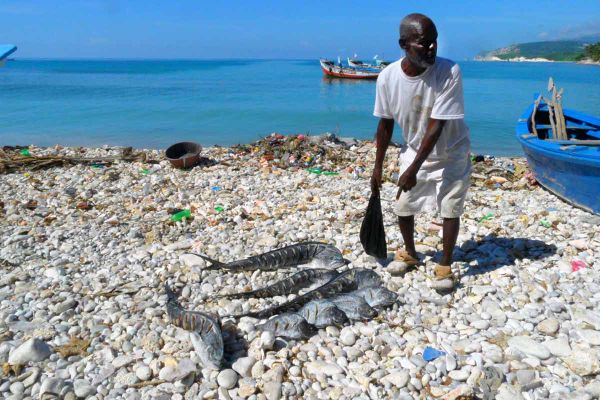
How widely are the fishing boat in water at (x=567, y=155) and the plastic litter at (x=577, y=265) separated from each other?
204cm

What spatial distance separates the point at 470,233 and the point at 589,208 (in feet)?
6.76

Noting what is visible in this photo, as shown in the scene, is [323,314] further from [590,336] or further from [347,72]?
[347,72]

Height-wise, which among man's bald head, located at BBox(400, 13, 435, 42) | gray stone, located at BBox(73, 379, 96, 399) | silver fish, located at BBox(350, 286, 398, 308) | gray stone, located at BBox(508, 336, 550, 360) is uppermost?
man's bald head, located at BBox(400, 13, 435, 42)

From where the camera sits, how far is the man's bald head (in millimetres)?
3273

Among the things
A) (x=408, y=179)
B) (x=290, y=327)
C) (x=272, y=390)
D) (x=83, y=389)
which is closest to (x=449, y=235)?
(x=408, y=179)

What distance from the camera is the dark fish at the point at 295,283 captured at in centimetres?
416

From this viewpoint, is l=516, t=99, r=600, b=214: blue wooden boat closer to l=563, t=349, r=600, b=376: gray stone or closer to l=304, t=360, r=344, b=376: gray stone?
l=563, t=349, r=600, b=376: gray stone

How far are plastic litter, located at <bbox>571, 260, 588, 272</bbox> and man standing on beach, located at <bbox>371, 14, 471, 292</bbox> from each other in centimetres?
114

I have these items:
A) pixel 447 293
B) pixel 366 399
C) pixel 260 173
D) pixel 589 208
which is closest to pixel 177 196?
pixel 260 173

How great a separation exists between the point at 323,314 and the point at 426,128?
1615 millimetres

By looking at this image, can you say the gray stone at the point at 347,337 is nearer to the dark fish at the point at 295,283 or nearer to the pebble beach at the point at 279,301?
the pebble beach at the point at 279,301

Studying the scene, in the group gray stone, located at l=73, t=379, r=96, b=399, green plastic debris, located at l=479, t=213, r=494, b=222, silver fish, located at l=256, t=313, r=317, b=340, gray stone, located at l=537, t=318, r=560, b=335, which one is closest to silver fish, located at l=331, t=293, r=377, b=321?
silver fish, located at l=256, t=313, r=317, b=340

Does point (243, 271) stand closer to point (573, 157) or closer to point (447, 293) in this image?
point (447, 293)

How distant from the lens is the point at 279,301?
13.6 feet
